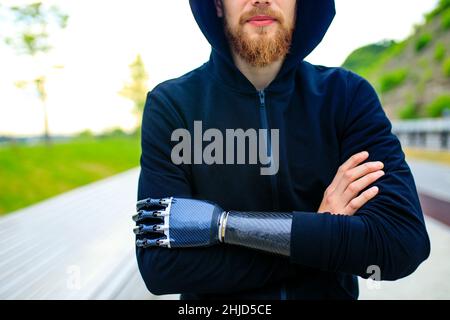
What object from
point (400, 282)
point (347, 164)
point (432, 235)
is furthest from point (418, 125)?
point (347, 164)

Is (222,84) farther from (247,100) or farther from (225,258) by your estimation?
(225,258)

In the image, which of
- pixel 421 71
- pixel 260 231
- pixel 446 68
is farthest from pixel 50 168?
pixel 421 71

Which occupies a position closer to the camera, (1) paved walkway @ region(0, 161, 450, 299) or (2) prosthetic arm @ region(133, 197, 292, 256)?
(2) prosthetic arm @ region(133, 197, 292, 256)

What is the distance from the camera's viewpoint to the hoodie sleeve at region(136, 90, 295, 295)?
1182 mm

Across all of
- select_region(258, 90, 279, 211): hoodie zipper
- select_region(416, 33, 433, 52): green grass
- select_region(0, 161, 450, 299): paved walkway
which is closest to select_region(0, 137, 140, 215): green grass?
select_region(0, 161, 450, 299): paved walkway

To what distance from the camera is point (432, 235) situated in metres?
4.15

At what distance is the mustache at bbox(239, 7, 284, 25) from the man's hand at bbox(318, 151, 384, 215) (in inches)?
21.6

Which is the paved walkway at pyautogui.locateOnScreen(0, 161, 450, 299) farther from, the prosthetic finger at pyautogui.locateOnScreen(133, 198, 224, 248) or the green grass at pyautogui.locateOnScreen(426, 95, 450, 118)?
the green grass at pyautogui.locateOnScreen(426, 95, 450, 118)

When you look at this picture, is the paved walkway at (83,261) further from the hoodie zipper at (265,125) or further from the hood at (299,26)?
the hood at (299,26)

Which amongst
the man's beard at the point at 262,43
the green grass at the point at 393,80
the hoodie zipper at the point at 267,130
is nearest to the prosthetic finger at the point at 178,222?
the hoodie zipper at the point at 267,130

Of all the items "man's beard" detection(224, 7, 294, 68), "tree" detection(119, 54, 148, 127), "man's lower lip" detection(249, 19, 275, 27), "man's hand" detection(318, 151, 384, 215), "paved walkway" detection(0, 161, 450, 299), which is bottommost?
"paved walkway" detection(0, 161, 450, 299)

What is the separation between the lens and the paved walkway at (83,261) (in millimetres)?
2219
